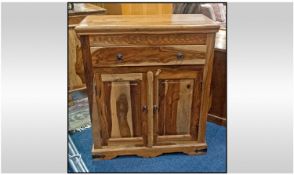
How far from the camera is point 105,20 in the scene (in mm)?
1691

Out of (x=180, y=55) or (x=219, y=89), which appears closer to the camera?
(x=180, y=55)

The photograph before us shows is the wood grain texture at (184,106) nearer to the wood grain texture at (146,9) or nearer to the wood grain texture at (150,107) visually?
the wood grain texture at (150,107)

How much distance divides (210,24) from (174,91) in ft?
1.42

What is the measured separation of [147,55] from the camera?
1.64m

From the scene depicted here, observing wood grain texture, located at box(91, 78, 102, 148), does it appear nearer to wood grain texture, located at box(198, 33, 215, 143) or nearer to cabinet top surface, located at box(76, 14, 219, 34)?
cabinet top surface, located at box(76, 14, 219, 34)

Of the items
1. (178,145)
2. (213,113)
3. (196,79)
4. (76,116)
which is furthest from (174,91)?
(76,116)

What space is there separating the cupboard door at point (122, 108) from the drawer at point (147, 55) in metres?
0.08

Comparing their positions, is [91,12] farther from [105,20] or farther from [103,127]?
[103,127]

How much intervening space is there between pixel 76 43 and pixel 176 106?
1144 mm

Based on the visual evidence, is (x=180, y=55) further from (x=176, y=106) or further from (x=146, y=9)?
(x=146, y=9)

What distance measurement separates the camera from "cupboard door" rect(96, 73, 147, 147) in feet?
5.61

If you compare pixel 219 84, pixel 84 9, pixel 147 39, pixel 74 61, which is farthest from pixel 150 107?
pixel 84 9

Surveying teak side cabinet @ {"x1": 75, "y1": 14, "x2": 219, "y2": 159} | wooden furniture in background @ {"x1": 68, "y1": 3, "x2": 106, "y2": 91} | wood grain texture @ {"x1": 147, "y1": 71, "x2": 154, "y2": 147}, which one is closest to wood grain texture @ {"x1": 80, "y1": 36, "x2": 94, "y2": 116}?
teak side cabinet @ {"x1": 75, "y1": 14, "x2": 219, "y2": 159}

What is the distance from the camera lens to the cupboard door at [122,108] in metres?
1.71
